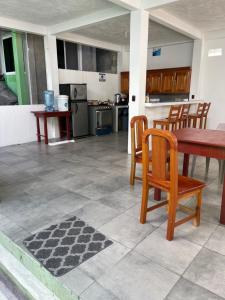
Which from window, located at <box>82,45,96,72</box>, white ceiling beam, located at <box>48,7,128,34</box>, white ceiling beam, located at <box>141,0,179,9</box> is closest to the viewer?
white ceiling beam, located at <box>141,0,179,9</box>

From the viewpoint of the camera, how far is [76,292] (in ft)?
4.89

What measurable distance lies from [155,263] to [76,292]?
2.04ft

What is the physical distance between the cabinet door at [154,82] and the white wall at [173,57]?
427 mm

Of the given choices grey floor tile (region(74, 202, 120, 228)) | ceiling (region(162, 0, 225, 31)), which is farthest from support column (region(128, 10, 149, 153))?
grey floor tile (region(74, 202, 120, 228))

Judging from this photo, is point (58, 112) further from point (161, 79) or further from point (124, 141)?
point (161, 79)

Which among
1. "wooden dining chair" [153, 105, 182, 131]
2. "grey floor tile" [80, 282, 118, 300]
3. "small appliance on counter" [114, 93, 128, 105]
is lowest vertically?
"grey floor tile" [80, 282, 118, 300]

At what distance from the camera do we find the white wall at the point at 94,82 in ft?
21.7

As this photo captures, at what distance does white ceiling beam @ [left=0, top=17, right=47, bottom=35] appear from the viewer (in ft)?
15.9

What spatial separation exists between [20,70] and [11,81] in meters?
0.45

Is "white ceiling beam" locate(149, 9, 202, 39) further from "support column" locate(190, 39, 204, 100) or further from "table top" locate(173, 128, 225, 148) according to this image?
"table top" locate(173, 128, 225, 148)

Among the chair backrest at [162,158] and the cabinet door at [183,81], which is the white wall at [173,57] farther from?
the chair backrest at [162,158]

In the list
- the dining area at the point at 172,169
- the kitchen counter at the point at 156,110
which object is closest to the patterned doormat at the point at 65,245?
the dining area at the point at 172,169

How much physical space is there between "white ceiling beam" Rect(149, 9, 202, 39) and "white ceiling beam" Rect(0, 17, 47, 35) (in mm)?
2782

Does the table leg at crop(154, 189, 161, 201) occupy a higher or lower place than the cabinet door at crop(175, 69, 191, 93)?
lower
